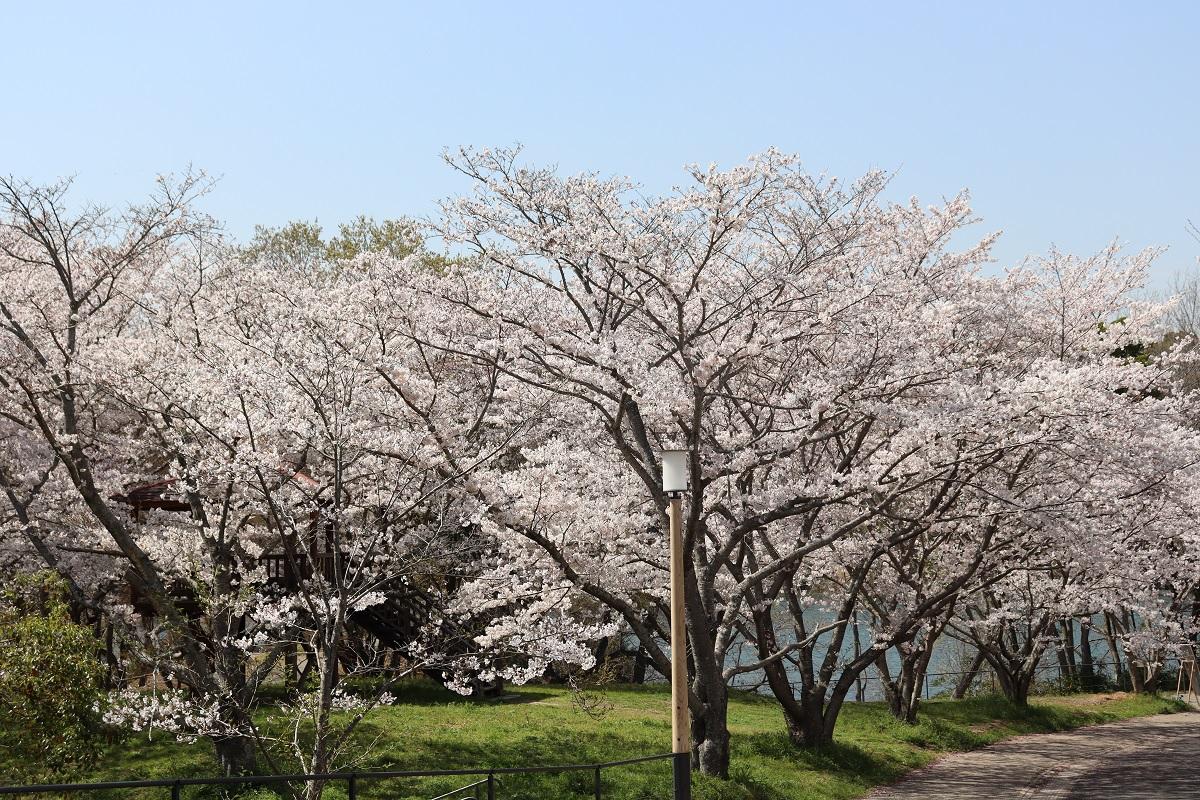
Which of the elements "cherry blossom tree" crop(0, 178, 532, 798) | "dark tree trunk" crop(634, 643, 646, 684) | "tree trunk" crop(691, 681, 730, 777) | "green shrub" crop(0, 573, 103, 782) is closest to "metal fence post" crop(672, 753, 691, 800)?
"cherry blossom tree" crop(0, 178, 532, 798)

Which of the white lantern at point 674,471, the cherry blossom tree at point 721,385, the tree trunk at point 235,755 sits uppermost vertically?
the cherry blossom tree at point 721,385

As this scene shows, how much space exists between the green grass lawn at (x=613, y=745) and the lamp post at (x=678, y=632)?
359 cm

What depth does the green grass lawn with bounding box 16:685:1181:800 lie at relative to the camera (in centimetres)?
1369

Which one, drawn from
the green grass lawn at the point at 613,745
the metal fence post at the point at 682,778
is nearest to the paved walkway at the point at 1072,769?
the green grass lawn at the point at 613,745

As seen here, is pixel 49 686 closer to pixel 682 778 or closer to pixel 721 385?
pixel 682 778

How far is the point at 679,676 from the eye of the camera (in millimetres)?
9922

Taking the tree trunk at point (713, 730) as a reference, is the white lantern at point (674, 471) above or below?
above

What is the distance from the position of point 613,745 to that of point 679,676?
23.2 feet

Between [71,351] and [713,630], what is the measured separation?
9042 millimetres

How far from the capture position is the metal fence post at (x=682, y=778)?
973 centimetres

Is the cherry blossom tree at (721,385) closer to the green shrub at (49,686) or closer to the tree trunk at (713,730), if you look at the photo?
the tree trunk at (713,730)

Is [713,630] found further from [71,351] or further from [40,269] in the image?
[40,269]

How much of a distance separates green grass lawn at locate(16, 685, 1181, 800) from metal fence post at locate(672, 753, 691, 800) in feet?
11.8

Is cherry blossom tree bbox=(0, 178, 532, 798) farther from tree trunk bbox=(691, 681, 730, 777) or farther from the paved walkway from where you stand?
the paved walkway
